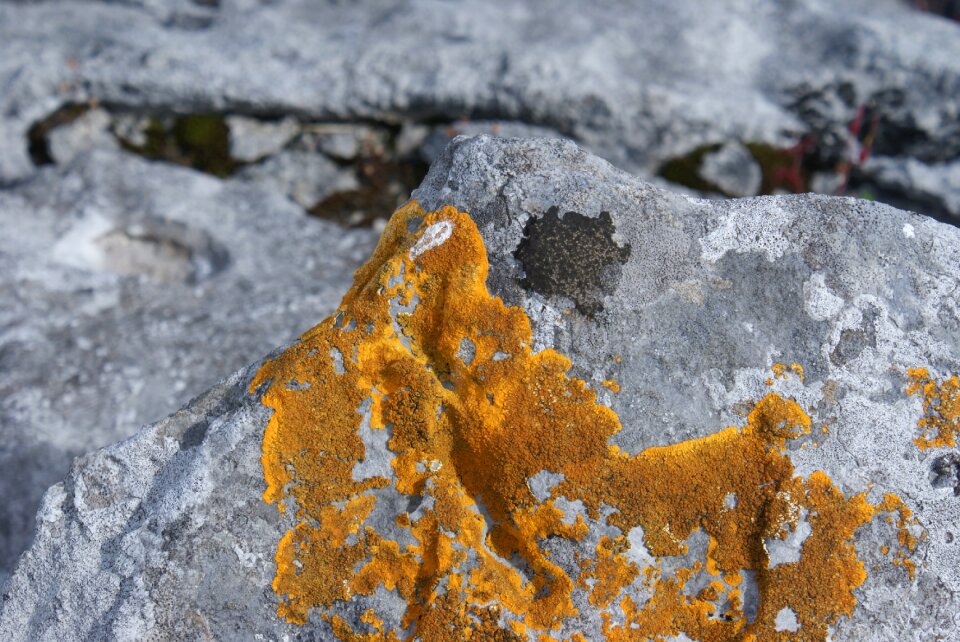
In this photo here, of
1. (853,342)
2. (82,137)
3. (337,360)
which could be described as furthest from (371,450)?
(82,137)

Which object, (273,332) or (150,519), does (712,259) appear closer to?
(150,519)

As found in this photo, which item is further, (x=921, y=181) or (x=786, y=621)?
(x=921, y=181)

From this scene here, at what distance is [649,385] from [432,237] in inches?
28.9

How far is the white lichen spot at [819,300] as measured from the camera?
2.15 meters

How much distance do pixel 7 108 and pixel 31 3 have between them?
1.26 metres

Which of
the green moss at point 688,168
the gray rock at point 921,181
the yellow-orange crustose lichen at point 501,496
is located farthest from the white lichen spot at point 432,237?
the gray rock at point 921,181

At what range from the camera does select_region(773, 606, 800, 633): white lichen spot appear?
6.59 ft

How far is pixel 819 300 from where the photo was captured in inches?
85.3

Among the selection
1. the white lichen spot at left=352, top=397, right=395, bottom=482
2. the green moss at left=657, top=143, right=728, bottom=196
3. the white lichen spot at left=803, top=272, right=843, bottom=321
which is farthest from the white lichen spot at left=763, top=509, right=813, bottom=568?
the green moss at left=657, top=143, right=728, bottom=196

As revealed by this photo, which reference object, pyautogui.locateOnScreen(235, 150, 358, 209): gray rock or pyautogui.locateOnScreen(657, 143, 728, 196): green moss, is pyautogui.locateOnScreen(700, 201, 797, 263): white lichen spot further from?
pyautogui.locateOnScreen(235, 150, 358, 209): gray rock

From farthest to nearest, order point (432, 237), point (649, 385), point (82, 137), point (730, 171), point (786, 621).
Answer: point (82, 137)
point (730, 171)
point (432, 237)
point (649, 385)
point (786, 621)

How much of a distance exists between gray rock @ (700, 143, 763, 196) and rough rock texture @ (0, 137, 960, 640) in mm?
2683

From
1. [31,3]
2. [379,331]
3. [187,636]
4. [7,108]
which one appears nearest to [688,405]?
[379,331]

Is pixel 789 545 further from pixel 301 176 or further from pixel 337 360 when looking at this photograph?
pixel 301 176
